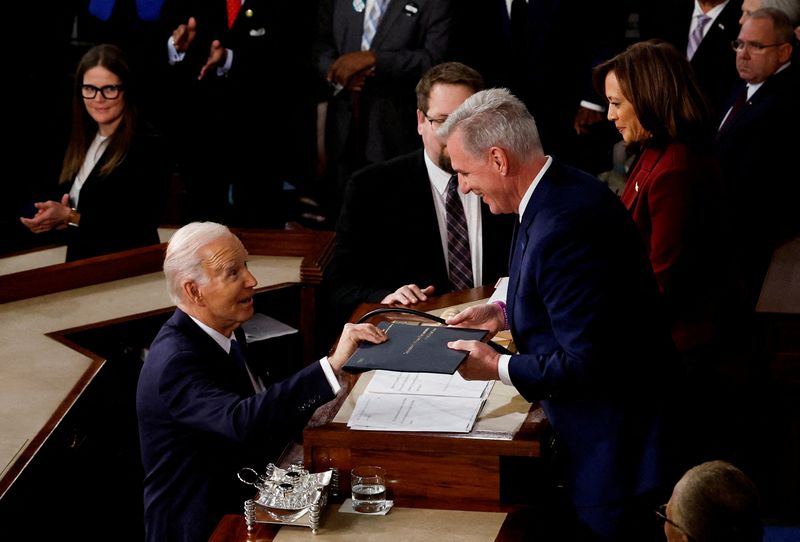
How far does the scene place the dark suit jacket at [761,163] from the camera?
4891mm

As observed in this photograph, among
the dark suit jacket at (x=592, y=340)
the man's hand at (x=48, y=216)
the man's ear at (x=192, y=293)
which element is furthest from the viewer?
the man's hand at (x=48, y=216)

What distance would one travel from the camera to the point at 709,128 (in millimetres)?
3553

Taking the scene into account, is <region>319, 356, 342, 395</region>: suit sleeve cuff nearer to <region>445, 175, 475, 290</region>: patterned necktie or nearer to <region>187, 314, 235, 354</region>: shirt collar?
<region>187, 314, 235, 354</region>: shirt collar

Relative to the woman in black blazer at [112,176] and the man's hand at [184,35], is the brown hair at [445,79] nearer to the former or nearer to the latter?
the woman in black blazer at [112,176]

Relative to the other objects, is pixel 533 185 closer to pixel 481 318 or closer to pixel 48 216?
pixel 481 318

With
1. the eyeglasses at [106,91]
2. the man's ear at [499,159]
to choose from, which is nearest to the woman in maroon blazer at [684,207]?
the man's ear at [499,159]

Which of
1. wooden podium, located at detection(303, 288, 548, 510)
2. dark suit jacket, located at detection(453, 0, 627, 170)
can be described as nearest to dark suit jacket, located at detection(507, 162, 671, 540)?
wooden podium, located at detection(303, 288, 548, 510)

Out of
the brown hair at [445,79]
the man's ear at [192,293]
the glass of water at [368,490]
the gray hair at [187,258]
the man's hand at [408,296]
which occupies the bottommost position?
the glass of water at [368,490]

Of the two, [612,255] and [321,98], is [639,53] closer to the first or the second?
[612,255]

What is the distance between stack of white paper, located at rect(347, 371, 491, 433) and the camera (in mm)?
2807

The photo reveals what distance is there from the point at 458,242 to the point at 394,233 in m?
0.24

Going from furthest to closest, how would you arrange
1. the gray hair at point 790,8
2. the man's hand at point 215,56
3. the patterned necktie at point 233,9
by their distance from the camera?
the patterned necktie at point 233,9 → the man's hand at point 215,56 → the gray hair at point 790,8

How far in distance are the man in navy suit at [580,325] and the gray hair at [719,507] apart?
53 centimetres

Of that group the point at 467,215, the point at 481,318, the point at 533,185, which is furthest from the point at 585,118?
the point at 533,185
